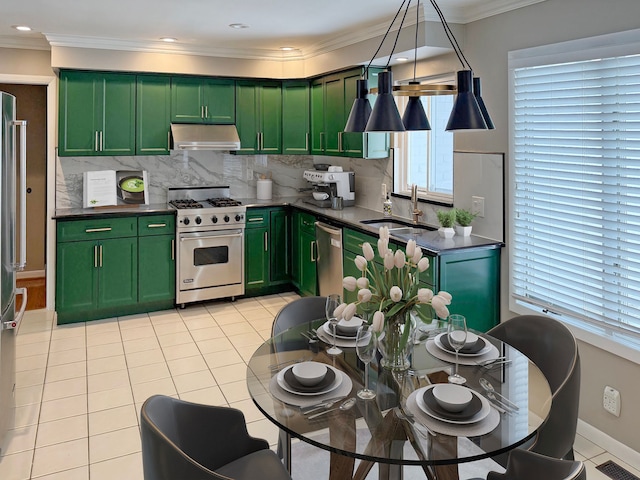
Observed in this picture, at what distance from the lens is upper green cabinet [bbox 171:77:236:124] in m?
5.16

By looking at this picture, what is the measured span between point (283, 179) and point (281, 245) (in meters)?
0.91

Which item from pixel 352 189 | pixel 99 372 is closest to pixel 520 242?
pixel 352 189

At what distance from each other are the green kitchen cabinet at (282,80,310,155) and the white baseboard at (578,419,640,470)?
375 cm

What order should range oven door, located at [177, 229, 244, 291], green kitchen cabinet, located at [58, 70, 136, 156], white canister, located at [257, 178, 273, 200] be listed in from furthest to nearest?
white canister, located at [257, 178, 273, 200] → range oven door, located at [177, 229, 244, 291] → green kitchen cabinet, located at [58, 70, 136, 156]

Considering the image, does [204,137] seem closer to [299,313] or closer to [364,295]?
[299,313]

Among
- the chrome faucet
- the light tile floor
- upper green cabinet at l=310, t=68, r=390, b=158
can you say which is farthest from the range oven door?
the chrome faucet

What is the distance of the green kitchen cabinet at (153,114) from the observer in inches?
198

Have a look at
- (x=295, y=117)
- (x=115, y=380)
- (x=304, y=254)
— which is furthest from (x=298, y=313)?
(x=295, y=117)

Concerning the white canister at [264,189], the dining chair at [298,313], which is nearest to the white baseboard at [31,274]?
the white canister at [264,189]

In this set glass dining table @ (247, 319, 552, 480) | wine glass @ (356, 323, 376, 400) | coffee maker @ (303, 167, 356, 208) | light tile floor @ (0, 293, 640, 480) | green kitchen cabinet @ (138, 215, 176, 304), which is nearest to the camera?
glass dining table @ (247, 319, 552, 480)

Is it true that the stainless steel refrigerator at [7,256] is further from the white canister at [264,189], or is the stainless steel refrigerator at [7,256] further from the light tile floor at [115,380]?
the white canister at [264,189]

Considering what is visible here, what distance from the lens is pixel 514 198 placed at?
3.40 m

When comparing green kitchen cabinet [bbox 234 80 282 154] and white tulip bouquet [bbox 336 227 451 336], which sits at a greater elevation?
green kitchen cabinet [bbox 234 80 282 154]

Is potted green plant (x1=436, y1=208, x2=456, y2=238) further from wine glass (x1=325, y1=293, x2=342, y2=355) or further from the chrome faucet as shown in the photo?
wine glass (x1=325, y1=293, x2=342, y2=355)
